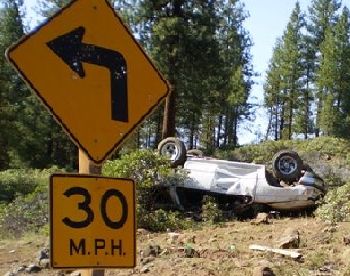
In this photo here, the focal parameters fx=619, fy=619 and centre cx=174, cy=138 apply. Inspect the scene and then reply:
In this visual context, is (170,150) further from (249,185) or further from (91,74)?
(91,74)

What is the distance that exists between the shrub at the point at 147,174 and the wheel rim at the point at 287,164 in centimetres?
249

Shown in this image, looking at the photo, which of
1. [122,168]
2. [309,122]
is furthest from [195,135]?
[122,168]

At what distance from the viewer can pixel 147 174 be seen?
45.0 ft

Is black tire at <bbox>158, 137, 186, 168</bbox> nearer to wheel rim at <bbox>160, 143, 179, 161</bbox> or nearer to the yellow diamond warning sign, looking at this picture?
wheel rim at <bbox>160, 143, 179, 161</bbox>

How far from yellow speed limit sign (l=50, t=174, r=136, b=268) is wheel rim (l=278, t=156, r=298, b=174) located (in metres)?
12.0

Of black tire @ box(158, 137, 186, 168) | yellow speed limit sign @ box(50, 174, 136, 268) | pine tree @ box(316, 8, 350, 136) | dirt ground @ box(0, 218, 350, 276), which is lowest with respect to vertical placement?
dirt ground @ box(0, 218, 350, 276)

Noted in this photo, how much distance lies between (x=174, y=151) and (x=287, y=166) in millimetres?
2878

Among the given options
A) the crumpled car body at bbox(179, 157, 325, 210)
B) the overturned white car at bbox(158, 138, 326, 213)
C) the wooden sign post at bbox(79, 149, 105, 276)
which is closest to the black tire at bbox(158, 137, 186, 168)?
the overturned white car at bbox(158, 138, 326, 213)

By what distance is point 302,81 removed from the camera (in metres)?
49.1

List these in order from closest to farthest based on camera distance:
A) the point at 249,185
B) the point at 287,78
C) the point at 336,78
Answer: the point at 249,185 < the point at 336,78 < the point at 287,78

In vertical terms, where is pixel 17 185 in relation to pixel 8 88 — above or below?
below

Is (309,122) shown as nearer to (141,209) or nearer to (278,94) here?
(278,94)

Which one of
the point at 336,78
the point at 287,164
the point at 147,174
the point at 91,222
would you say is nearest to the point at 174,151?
the point at 147,174

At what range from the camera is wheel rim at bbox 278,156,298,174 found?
15.0 m
